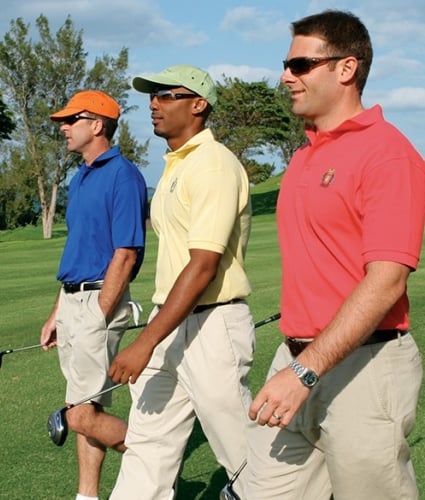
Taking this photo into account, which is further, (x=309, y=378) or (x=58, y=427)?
(x=58, y=427)

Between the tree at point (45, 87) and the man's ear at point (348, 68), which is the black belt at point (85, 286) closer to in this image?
the man's ear at point (348, 68)

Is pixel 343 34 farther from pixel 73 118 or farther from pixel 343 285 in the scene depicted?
pixel 73 118

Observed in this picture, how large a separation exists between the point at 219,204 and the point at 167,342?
766 mm

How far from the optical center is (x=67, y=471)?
6.32 m

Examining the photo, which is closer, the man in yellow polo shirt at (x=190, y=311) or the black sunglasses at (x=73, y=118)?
the man in yellow polo shirt at (x=190, y=311)

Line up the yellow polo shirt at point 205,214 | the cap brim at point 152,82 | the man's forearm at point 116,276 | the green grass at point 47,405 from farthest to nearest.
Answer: the green grass at point 47,405 → the man's forearm at point 116,276 → the cap brim at point 152,82 → the yellow polo shirt at point 205,214

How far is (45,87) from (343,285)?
5964 cm

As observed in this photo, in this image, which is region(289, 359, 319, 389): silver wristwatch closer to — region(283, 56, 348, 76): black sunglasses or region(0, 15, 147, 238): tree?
region(283, 56, 348, 76): black sunglasses

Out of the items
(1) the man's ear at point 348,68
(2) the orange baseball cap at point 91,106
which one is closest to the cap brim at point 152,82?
(2) the orange baseball cap at point 91,106

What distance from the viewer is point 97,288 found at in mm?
5832

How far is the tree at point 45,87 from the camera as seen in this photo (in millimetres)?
60250

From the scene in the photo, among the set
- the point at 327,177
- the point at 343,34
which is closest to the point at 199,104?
the point at 343,34

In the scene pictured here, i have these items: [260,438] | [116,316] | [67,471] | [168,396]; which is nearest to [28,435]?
[67,471]

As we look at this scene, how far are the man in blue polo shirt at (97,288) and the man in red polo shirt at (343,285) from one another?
207cm
